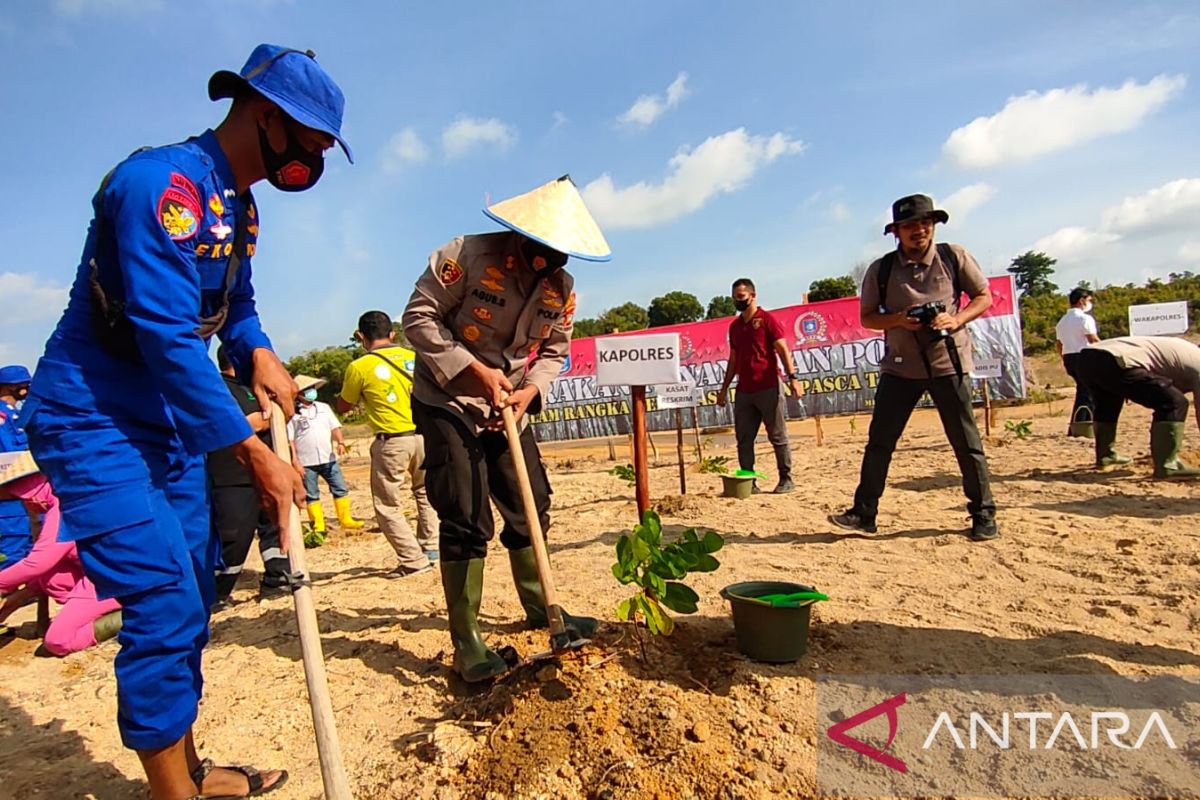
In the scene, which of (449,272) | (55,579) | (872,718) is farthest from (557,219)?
(55,579)

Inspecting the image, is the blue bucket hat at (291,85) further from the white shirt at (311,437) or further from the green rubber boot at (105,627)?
the white shirt at (311,437)

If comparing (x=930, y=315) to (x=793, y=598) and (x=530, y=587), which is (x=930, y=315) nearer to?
(x=793, y=598)

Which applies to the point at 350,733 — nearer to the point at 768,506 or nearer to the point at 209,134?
the point at 209,134

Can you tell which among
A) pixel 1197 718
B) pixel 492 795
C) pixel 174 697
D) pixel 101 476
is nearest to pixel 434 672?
pixel 492 795

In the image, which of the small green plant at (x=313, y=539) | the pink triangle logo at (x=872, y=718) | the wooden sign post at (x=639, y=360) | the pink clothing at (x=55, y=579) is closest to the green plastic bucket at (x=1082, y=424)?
the wooden sign post at (x=639, y=360)

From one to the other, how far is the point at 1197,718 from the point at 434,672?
2.70 metres

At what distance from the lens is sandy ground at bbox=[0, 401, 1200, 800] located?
6.98 feet

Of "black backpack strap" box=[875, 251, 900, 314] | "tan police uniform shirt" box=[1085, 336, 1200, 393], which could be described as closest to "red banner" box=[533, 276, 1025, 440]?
"tan police uniform shirt" box=[1085, 336, 1200, 393]

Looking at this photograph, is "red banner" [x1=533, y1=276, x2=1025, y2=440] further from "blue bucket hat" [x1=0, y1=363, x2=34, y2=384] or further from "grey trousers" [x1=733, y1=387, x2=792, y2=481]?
"blue bucket hat" [x1=0, y1=363, x2=34, y2=384]

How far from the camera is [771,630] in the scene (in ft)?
8.54

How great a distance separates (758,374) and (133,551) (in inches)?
224

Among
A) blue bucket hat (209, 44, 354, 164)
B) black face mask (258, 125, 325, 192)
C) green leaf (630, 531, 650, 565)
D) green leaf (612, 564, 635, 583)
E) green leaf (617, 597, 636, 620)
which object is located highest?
blue bucket hat (209, 44, 354, 164)

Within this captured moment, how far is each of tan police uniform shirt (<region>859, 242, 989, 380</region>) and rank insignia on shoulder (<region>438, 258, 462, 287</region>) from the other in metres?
2.90

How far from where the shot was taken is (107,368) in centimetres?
186
